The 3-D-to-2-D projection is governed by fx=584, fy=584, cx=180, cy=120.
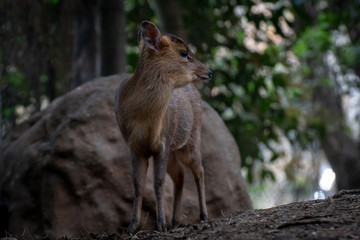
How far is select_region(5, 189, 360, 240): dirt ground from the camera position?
13.5 ft

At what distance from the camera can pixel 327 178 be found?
15.2 meters

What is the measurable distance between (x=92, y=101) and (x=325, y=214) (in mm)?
3520

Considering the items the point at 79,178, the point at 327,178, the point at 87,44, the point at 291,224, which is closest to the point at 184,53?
the point at 79,178

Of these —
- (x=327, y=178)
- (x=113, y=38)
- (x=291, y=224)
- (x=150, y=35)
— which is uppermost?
(x=113, y=38)

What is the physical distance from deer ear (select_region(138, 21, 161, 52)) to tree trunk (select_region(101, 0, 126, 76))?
13.0 ft

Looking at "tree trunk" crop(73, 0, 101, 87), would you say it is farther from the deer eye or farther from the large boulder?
the deer eye

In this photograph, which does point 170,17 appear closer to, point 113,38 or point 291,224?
point 113,38

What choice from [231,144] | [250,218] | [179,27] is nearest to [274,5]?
[179,27]

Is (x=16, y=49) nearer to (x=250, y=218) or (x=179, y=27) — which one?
(x=179, y=27)

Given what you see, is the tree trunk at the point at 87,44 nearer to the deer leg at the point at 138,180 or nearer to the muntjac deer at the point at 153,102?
the muntjac deer at the point at 153,102

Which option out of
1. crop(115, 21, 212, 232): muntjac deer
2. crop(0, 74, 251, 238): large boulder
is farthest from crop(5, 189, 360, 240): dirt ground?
crop(0, 74, 251, 238): large boulder

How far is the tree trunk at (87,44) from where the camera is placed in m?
9.21

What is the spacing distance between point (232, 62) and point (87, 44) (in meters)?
3.14

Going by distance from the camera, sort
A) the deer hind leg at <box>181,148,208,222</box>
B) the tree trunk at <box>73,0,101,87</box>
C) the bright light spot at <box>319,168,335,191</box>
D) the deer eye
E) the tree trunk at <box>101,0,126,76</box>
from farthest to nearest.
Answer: the bright light spot at <box>319,168,335,191</box> < the tree trunk at <box>101,0,126,76</box> < the tree trunk at <box>73,0,101,87</box> < the deer hind leg at <box>181,148,208,222</box> < the deer eye
